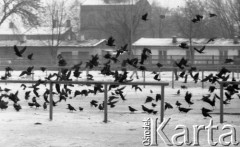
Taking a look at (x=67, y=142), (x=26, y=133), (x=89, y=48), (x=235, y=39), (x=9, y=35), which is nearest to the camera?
(x=67, y=142)

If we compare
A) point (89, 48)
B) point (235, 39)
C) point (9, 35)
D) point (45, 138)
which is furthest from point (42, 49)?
point (45, 138)

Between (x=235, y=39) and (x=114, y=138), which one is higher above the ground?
(x=235, y=39)

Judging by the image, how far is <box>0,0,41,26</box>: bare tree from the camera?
108ft

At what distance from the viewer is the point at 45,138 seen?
7676 mm

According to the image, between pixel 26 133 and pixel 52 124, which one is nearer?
pixel 26 133

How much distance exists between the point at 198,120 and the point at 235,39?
145 feet

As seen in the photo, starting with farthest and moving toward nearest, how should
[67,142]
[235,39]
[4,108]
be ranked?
[235,39] → [4,108] → [67,142]

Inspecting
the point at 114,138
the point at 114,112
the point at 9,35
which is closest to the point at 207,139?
the point at 114,138

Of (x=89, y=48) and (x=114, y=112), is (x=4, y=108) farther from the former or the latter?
(x=89, y=48)

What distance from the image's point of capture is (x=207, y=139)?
7.57m

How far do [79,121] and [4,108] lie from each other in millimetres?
2233

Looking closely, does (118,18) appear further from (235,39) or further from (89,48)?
(235,39)

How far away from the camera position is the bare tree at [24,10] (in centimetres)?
3297

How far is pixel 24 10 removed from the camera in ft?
109
